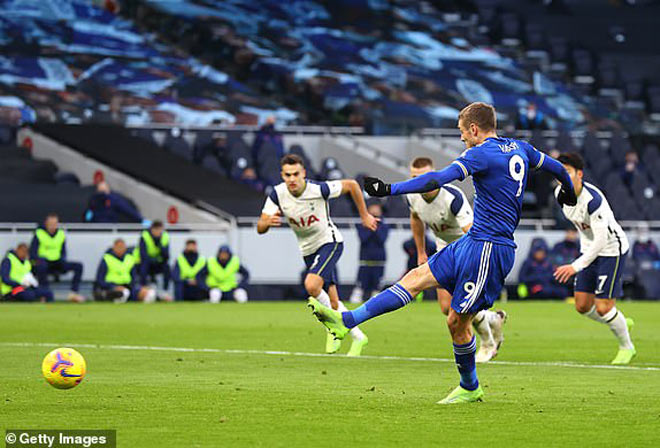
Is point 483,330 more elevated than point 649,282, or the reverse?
point 483,330

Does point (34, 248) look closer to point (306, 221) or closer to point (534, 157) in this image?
point (306, 221)

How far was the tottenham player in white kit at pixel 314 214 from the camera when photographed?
15.2 metres

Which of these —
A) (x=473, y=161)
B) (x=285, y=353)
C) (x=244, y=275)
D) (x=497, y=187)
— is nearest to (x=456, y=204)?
(x=285, y=353)

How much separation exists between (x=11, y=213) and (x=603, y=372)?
18.7 meters

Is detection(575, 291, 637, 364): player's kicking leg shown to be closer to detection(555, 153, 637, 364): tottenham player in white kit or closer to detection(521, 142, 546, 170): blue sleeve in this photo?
detection(555, 153, 637, 364): tottenham player in white kit

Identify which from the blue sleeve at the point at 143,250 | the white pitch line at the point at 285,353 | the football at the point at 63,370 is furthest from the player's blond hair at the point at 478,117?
the blue sleeve at the point at 143,250

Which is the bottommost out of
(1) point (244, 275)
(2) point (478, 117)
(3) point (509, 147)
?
(1) point (244, 275)

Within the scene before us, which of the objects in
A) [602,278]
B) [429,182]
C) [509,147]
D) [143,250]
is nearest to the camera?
[429,182]

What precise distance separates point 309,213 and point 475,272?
6.22 meters

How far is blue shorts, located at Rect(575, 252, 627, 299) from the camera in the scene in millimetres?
14320

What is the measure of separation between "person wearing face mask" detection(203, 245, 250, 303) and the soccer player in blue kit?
17723 mm

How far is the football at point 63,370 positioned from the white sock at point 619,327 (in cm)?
623

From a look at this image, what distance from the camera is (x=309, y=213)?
15641 mm

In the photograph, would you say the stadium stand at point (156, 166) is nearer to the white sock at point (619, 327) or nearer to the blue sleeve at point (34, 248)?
the blue sleeve at point (34, 248)
